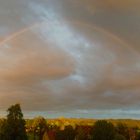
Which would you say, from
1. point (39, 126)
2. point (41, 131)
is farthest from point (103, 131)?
point (39, 126)

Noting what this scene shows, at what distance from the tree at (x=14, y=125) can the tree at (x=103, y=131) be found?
31.0 meters

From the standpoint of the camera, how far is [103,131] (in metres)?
108

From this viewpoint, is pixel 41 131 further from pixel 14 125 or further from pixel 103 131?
pixel 14 125

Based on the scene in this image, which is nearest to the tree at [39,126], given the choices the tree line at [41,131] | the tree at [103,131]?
the tree line at [41,131]

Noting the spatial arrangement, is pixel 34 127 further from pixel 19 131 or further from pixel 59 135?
pixel 19 131

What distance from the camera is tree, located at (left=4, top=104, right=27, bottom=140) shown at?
80.7 m

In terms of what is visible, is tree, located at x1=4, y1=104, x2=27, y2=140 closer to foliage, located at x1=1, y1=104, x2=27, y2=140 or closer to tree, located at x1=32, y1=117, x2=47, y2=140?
foliage, located at x1=1, y1=104, x2=27, y2=140

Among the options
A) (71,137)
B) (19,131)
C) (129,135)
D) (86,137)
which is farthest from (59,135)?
(19,131)

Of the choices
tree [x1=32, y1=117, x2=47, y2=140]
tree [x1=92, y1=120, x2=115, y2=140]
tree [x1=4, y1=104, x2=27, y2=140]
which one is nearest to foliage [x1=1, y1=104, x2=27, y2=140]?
tree [x1=4, y1=104, x2=27, y2=140]

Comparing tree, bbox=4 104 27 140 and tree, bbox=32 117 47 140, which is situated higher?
tree, bbox=32 117 47 140

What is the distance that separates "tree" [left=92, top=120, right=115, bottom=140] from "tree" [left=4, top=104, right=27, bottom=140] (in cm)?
3103

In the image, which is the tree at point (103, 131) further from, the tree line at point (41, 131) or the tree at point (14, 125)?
the tree at point (14, 125)

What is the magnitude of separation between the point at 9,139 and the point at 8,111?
545 cm

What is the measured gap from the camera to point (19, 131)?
3204 inches
